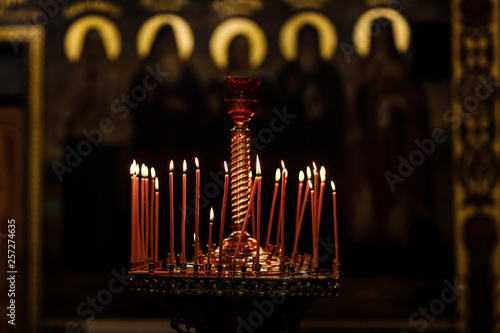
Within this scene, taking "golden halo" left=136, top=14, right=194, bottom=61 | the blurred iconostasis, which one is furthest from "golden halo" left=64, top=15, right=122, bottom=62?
"golden halo" left=136, top=14, right=194, bottom=61

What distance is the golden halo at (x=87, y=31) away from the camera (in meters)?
6.41

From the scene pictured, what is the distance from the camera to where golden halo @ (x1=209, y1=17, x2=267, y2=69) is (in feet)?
20.8

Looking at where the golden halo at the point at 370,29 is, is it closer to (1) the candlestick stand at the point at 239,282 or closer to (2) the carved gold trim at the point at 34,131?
(2) the carved gold trim at the point at 34,131

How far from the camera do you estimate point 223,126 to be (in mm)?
6324

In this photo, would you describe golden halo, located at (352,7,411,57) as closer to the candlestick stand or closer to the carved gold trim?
the carved gold trim

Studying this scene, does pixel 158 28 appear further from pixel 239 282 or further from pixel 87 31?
pixel 239 282

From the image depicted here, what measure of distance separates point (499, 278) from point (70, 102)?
3.71m

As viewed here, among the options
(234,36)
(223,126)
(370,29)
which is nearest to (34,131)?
(223,126)

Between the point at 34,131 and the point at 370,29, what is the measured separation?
284 centimetres

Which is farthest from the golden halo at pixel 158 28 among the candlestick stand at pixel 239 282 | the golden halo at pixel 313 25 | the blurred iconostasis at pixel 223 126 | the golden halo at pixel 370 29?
the candlestick stand at pixel 239 282

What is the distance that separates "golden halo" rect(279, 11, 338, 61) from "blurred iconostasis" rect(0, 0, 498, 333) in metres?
0.01

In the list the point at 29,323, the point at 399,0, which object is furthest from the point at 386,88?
the point at 29,323

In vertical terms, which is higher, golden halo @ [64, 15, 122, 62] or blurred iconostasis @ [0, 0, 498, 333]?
golden halo @ [64, 15, 122, 62]

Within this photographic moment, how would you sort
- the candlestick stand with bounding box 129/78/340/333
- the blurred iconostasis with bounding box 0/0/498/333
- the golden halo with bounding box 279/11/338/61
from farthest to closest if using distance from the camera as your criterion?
the golden halo with bounding box 279/11/338/61 → the blurred iconostasis with bounding box 0/0/498/333 → the candlestick stand with bounding box 129/78/340/333
